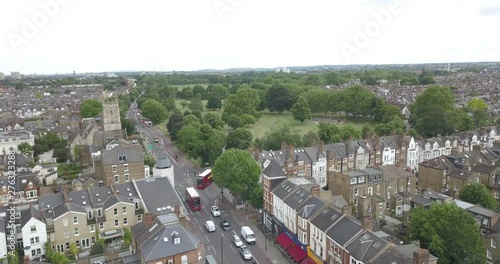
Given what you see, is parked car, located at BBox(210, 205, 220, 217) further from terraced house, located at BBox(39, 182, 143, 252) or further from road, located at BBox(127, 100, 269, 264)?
terraced house, located at BBox(39, 182, 143, 252)

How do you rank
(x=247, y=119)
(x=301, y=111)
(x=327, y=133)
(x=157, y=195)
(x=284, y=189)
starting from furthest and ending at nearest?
(x=301, y=111) < (x=247, y=119) < (x=327, y=133) < (x=284, y=189) < (x=157, y=195)

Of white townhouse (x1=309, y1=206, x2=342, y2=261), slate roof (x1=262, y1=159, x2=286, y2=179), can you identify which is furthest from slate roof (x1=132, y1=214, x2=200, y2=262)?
slate roof (x1=262, y1=159, x2=286, y2=179)

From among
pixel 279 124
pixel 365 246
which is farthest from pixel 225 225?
pixel 279 124

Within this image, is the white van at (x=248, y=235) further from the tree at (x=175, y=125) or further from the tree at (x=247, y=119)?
the tree at (x=247, y=119)

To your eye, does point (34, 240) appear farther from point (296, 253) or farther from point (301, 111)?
point (301, 111)

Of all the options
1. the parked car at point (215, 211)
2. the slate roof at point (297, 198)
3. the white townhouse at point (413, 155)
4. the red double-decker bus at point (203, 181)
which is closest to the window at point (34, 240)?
the parked car at point (215, 211)

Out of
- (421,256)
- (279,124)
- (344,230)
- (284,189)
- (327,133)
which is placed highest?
(327,133)
